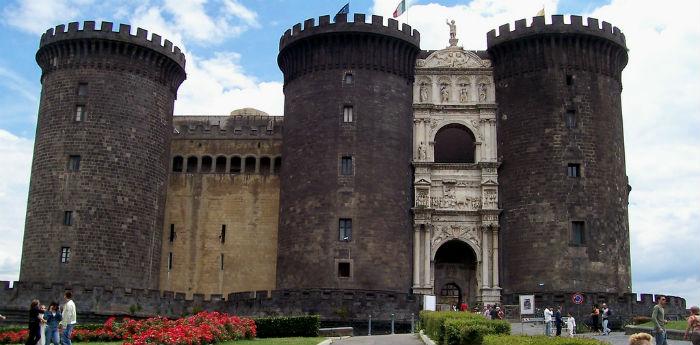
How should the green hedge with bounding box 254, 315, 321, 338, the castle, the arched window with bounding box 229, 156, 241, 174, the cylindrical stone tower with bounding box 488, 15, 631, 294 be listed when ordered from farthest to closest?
1. the arched window with bounding box 229, 156, 241, 174
2. the castle
3. the cylindrical stone tower with bounding box 488, 15, 631, 294
4. the green hedge with bounding box 254, 315, 321, 338

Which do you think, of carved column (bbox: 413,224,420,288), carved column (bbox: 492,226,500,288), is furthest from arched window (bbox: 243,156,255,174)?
carved column (bbox: 492,226,500,288)

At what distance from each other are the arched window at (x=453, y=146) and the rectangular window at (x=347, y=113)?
8.01 m

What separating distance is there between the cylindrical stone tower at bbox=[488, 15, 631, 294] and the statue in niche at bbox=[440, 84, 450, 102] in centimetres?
304

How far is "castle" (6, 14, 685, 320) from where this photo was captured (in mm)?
46625

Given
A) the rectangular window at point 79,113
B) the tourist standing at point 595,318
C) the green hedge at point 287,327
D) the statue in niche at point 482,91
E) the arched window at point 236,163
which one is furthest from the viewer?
the arched window at point 236,163

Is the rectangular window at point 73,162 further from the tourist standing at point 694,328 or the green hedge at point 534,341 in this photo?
the tourist standing at point 694,328

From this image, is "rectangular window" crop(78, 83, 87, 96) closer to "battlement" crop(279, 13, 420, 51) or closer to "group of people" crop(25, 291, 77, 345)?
"battlement" crop(279, 13, 420, 51)

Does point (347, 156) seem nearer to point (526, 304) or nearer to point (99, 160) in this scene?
point (526, 304)

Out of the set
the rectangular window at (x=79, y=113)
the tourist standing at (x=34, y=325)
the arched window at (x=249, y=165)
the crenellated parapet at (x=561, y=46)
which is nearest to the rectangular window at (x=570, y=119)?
the crenellated parapet at (x=561, y=46)

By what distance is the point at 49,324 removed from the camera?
78.7ft

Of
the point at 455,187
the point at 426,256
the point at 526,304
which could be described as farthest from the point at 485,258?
the point at 526,304

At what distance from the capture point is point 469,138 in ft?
181

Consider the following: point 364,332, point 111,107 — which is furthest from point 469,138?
point 111,107

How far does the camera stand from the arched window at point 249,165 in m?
54.1
